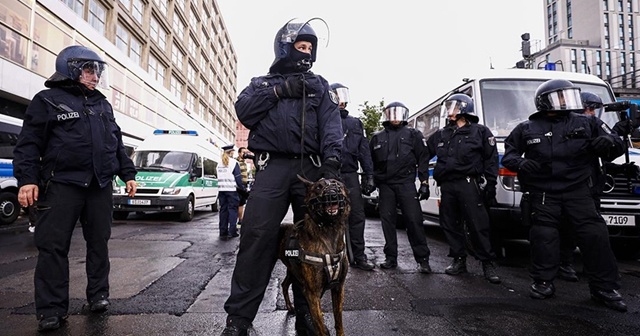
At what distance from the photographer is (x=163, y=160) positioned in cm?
1059

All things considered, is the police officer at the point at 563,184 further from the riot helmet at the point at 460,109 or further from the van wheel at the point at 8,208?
the van wheel at the point at 8,208

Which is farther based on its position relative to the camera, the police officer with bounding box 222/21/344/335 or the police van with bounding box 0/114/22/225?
the police van with bounding box 0/114/22/225

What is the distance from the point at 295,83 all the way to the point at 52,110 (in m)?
1.84

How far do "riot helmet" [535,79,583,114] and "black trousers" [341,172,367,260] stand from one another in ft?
7.19

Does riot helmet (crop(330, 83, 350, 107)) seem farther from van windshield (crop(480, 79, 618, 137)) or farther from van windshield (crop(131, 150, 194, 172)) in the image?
van windshield (crop(131, 150, 194, 172))

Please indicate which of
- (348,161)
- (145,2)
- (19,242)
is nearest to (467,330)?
(348,161)

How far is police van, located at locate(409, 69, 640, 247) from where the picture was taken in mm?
4500

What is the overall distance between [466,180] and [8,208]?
386 inches

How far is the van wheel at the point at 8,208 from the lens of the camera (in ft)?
27.9

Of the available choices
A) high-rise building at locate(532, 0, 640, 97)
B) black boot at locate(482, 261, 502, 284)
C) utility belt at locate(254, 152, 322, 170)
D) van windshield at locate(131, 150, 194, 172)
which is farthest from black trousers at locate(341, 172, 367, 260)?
high-rise building at locate(532, 0, 640, 97)

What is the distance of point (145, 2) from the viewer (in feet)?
87.2

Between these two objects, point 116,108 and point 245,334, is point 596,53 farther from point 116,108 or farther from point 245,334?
point 245,334

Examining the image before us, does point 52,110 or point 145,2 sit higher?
point 145,2

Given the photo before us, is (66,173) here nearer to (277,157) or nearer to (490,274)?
(277,157)
